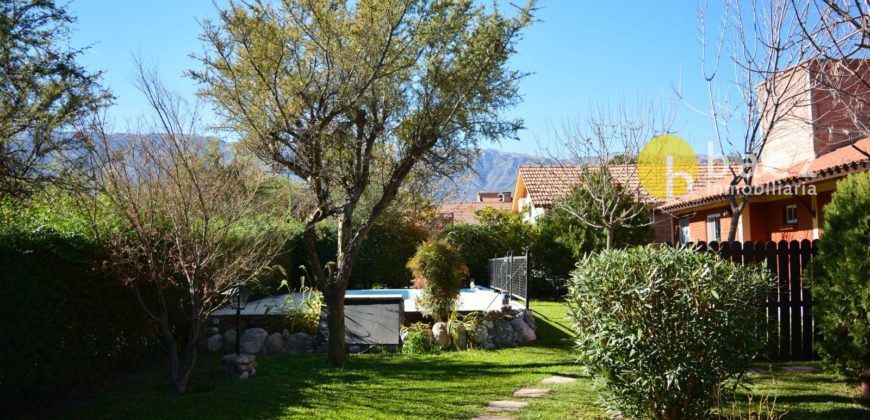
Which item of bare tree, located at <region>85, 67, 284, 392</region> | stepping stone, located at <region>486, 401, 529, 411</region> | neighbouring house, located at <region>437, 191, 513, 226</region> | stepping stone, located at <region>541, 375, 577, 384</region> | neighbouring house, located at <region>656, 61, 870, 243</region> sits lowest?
stepping stone, located at <region>486, 401, 529, 411</region>

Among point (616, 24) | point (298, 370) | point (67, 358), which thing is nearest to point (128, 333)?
point (67, 358)

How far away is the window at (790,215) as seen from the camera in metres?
14.3

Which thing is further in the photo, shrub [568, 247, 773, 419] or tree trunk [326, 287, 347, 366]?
tree trunk [326, 287, 347, 366]

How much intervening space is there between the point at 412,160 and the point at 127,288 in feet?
12.9

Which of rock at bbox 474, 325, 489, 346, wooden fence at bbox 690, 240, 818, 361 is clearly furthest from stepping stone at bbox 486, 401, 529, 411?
rock at bbox 474, 325, 489, 346

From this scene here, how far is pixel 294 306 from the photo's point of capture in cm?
1125

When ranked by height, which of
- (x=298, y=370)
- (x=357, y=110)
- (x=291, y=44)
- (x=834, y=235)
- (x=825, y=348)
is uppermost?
(x=291, y=44)

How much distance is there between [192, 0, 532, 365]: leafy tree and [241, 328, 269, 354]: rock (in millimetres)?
2159

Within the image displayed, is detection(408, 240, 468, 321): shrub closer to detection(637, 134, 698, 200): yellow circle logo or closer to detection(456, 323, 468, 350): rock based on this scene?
detection(456, 323, 468, 350): rock

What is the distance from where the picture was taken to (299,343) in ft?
34.5

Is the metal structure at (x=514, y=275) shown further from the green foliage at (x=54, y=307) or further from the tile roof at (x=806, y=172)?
the green foliage at (x=54, y=307)

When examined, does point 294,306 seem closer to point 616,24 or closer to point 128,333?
point 128,333

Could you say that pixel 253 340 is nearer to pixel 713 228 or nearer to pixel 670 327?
pixel 670 327

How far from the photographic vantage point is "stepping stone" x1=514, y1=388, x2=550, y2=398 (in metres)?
6.85
